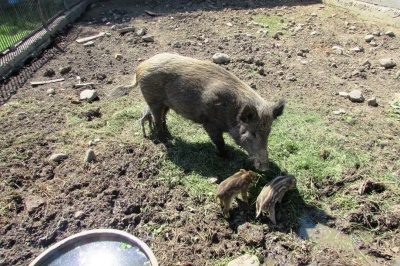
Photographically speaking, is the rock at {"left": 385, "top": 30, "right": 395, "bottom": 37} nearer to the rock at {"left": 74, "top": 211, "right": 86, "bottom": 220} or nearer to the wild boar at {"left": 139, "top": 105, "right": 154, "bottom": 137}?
the wild boar at {"left": 139, "top": 105, "right": 154, "bottom": 137}

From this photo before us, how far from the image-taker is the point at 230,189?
362 cm

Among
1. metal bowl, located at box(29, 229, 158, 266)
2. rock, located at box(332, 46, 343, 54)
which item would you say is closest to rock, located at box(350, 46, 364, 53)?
rock, located at box(332, 46, 343, 54)

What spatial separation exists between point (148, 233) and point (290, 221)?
1.50m

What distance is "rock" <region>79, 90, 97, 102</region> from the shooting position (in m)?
6.08

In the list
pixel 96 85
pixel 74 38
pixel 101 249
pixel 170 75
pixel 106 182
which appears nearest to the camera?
pixel 101 249

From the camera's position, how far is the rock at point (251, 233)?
3498 millimetres

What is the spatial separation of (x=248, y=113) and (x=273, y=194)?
1.02 metres

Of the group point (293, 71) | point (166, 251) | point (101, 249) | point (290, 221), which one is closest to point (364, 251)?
point (290, 221)

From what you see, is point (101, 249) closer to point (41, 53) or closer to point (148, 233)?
point (148, 233)

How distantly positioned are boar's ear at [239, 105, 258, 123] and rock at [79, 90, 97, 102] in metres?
3.00

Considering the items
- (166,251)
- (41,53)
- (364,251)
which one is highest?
(41,53)

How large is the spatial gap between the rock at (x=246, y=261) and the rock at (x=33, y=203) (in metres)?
2.19

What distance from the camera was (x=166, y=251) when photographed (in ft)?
11.2

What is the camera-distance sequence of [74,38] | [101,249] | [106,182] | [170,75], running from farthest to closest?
1. [74,38]
2. [170,75]
3. [106,182]
4. [101,249]
